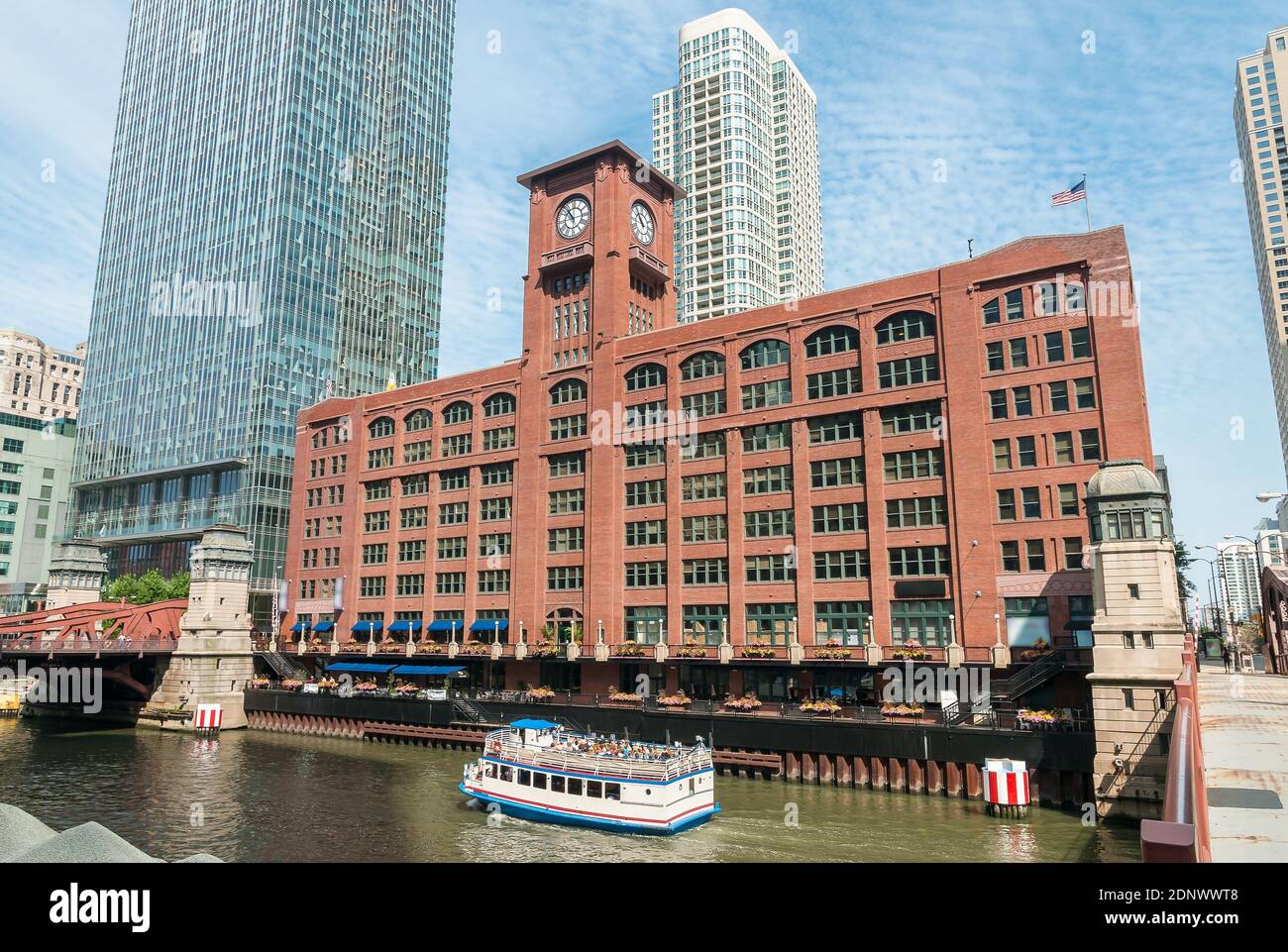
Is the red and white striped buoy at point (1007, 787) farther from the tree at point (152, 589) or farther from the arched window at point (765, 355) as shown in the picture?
the tree at point (152, 589)

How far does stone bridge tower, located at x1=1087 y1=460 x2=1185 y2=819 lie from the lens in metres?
37.7

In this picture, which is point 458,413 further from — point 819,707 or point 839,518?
point 819,707

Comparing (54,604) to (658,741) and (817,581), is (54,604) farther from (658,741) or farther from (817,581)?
(817,581)

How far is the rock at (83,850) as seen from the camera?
33.0 feet

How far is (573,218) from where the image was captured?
7712cm

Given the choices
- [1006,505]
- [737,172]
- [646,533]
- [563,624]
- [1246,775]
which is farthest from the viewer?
[737,172]

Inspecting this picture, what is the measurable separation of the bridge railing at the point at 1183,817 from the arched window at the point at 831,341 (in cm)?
3559

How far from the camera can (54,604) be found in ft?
309

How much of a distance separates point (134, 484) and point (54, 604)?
3039 centimetres

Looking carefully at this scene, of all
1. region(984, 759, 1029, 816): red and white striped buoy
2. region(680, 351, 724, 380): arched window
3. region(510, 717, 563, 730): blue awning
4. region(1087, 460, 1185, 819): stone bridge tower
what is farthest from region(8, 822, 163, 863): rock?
region(680, 351, 724, 380): arched window

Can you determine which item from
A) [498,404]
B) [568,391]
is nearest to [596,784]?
[568,391]

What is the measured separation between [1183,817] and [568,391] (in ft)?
211

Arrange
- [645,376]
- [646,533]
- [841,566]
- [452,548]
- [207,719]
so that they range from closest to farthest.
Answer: [841,566]
[646,533]
[645,376]
[207,719]
[452,548]
